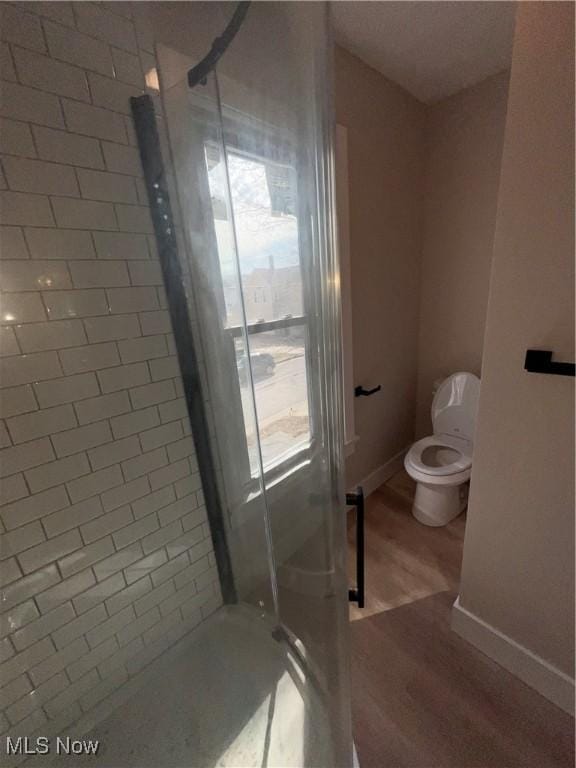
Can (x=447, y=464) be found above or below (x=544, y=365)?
below

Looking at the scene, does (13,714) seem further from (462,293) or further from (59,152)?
(462,293)

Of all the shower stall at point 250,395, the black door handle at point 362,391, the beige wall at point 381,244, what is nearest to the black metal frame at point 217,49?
the shower stall at point 250,395

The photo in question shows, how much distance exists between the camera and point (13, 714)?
2.98ft

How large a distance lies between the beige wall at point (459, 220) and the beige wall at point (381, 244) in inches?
3.5

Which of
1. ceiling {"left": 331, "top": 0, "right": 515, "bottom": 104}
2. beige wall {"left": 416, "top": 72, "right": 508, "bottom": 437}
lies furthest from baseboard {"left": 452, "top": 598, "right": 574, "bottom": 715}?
ceiling {"left": 331, "top": 0, "right": 515, "bottom": 104}

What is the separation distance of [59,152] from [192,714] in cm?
173

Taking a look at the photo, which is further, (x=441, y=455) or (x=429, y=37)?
(x=441, y=455)

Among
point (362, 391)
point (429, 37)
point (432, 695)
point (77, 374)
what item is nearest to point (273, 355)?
point (77, 374)

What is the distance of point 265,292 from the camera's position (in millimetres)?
961

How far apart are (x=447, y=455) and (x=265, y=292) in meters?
1.64

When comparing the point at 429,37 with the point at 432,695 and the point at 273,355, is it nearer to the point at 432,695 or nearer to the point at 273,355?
the point at 273,355

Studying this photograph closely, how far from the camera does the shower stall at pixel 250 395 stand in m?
0.76

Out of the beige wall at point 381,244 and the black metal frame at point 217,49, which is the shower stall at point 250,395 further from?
the beige wall at point 381,244

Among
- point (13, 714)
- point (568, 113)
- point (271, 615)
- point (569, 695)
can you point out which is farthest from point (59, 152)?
point (569, 695)
